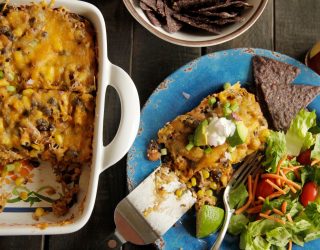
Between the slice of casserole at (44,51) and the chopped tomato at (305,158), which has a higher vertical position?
the slice of casserole at (44,51)

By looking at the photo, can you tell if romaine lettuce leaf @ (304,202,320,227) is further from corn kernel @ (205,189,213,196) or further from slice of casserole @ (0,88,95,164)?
slice of casserole @ (0,88,95,164)

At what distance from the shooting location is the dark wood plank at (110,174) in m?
1.92

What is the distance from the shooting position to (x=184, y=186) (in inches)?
75.7

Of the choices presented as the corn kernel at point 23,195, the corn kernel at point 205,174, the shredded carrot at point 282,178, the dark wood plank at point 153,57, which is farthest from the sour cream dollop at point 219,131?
the corn kernel at point 23,195

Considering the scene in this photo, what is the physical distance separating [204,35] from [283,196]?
28.7 inches

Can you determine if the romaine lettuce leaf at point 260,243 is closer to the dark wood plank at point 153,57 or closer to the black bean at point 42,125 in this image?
the dark wood plank at point 153,57

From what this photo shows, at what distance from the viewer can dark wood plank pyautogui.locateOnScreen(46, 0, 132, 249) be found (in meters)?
1.92

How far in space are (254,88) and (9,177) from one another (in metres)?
1.05

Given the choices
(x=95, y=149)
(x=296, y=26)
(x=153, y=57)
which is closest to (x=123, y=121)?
(x=95, y=149)

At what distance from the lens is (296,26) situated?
2.23m

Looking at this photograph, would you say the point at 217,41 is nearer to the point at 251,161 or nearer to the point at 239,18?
the point at 239,18

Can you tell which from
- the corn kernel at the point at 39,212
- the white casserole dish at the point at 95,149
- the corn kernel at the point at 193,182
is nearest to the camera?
the white casserole dish at the point at 95,149

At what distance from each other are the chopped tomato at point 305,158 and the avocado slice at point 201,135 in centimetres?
47

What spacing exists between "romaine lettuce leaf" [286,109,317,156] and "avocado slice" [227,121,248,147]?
240 mm
